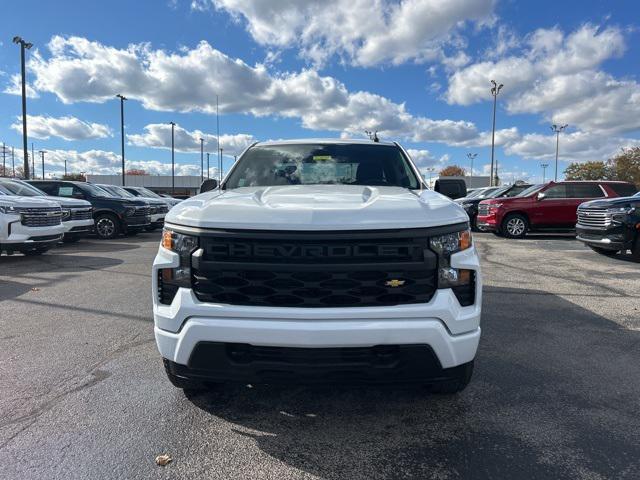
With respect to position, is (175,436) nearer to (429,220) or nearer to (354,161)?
(429,220)

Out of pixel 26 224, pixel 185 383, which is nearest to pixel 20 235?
pixel 26 224

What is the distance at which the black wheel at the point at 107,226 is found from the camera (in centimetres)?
1433

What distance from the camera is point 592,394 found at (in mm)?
3307

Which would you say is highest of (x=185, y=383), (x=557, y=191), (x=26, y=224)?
(x=557, y=191)

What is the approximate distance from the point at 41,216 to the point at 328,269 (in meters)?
9.01

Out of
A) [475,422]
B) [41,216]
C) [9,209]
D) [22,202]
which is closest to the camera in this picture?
[475,422]

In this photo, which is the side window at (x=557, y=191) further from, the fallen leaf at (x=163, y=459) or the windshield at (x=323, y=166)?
the fallen leaf at (x=163, y=459)

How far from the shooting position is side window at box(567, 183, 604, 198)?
1409 centimetres

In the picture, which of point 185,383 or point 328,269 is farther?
point 185,383

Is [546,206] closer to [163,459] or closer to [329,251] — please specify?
[329,251]

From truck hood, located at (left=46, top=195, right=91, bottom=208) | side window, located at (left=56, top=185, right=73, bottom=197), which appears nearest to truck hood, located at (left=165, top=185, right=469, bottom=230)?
truck hood, located at (left=46, top=195, right=91, bottom=208)

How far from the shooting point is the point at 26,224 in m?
9.16

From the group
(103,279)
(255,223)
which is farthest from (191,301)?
(103,279)

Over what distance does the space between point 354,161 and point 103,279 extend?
5069 mm
